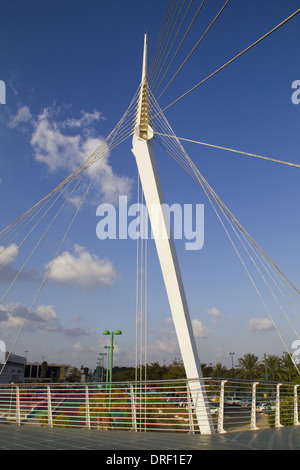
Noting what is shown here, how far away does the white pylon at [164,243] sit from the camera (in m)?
8.69

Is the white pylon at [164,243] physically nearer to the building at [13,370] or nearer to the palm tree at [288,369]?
the palm tree at [288,369]

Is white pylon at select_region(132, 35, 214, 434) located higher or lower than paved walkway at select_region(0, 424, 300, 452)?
higher

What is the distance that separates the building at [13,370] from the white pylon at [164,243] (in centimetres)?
3528

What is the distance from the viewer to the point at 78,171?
12047 mm

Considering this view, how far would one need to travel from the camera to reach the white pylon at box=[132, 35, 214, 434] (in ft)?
28.5

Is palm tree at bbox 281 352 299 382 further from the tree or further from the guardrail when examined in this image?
the tree

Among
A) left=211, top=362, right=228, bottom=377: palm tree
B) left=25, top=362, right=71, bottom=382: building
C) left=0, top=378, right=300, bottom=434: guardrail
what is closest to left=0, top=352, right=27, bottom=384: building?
left=211, top=362, right=228, bottom=377: palm tree

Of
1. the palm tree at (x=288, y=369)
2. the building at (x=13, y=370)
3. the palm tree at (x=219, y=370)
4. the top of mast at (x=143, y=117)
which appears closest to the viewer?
the top of mast at (x=143, y=117)

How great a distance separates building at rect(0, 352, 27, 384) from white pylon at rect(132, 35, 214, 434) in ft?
116

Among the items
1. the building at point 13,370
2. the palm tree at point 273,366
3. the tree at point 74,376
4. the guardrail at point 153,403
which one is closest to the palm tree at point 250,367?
the palm tree at point 273,366

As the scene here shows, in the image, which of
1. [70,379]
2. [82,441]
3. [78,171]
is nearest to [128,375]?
[70,379]

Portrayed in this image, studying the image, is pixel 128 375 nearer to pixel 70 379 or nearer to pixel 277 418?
pixel 70 379

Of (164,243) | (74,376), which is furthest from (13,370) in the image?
(74,376)
